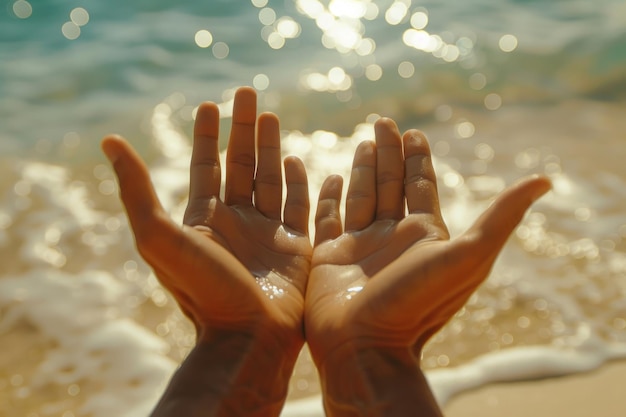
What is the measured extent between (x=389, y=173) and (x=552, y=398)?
101cm

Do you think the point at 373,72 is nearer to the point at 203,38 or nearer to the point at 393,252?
the point at 203,38

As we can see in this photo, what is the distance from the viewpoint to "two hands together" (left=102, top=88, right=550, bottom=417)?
5.81 feet

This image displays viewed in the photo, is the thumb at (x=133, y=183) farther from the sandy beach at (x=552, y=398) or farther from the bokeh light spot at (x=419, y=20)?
the bokeh light spot at (x=419, y=20)

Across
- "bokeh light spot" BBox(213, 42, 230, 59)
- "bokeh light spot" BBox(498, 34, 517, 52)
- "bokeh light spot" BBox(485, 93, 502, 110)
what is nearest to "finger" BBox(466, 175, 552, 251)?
"bokeh light spot" BBox(485, 93, 502, 110)

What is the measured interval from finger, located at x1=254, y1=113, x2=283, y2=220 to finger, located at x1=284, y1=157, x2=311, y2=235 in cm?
3

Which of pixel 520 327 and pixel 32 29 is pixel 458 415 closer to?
pixel 520 327

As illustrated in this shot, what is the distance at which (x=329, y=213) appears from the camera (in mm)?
2307

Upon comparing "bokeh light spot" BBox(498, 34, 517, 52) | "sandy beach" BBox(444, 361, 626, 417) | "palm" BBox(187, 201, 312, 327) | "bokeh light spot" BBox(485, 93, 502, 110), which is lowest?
"sandy beach" BBox(444, 361, 626, 417)

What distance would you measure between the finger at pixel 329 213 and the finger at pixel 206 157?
35cm

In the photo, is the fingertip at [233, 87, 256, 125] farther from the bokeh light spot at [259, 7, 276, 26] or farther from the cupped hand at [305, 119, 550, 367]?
the bokeh light spot at [259, 7, 276, 26]

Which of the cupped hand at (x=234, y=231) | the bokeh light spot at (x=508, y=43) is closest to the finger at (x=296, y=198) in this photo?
the cupped hand at (x=234, y=231)

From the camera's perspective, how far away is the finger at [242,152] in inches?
89.5

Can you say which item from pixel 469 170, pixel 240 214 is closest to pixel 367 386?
pixel 240 214

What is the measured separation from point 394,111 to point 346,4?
1643 millimetres
